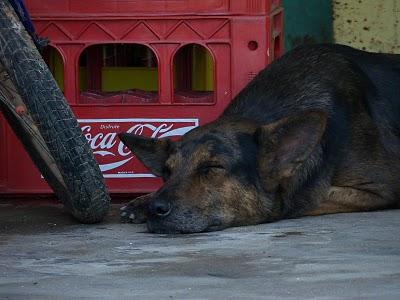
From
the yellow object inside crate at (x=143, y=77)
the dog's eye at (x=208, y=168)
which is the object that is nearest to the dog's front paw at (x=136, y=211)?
the dog's eye at (x=208, y=168)

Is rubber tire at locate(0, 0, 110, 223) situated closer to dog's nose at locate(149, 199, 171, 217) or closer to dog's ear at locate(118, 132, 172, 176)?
dog's nose at locate(149, 199, 171, 217)

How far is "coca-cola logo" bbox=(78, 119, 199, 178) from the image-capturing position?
6246mm

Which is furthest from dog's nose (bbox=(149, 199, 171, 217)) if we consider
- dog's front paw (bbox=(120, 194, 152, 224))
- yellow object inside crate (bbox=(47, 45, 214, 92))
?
yellow object inside crate (bbox=(47, 45, 214, 92))

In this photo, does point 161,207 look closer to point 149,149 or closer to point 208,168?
point 208,168

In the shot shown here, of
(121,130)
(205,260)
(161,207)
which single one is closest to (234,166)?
(161,207)

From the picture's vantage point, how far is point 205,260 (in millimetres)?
4652

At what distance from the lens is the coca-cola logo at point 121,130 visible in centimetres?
625

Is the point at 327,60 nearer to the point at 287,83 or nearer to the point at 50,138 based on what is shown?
the point at 287,83

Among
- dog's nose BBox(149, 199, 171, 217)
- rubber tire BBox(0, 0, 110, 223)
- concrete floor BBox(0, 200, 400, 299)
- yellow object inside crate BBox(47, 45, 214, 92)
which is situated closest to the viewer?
concrete floor BBox(0, 200, 400, 299)

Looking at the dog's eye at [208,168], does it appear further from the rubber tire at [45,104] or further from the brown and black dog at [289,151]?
the rubber tire at [45,104]

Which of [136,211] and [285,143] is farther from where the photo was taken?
[136,211]

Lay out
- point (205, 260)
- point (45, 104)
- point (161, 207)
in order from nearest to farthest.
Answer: point (205, 260) → point (45, 104) → point (161, 207)

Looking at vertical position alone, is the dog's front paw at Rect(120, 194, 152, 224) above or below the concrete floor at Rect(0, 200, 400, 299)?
below

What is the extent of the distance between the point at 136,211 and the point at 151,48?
89cm
